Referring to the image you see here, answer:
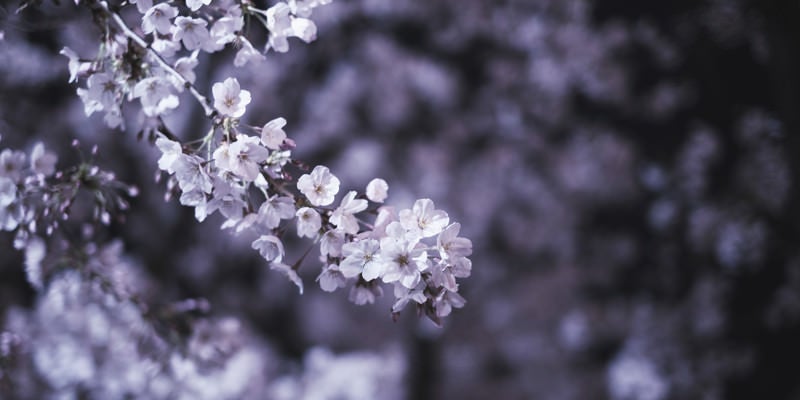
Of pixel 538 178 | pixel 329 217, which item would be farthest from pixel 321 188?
pixel 538 178

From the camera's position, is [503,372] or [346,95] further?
[503,372]

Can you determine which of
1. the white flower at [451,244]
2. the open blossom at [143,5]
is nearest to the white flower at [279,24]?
the open blossom at [143,5]

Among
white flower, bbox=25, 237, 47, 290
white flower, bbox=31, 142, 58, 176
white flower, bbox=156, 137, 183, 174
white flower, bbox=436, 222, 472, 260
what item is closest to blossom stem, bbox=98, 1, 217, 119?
white flower, bbox=156, 137, 183, 174

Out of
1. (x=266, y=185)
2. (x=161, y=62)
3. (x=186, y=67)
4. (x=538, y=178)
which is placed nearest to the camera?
(x=266, y=185)

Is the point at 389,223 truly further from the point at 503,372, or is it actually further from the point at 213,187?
the point at 503,372

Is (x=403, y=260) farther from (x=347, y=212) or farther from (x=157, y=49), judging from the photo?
(x=157, y=49)

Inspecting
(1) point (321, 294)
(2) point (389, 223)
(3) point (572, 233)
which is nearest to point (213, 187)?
(2) point (389, 223)
